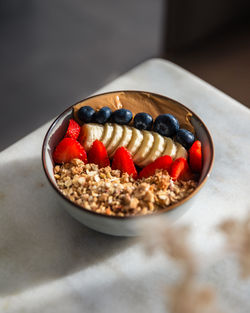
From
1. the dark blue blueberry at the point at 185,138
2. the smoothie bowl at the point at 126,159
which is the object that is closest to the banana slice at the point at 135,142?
the smoothie bowl at the point at 126,159

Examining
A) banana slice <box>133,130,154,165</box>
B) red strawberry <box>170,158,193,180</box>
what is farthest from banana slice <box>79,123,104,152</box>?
red strawberry <box>170,158,193,180</box>

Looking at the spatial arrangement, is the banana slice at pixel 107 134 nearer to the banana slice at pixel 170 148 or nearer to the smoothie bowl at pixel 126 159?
the smoothie bowl at pixel 126 159

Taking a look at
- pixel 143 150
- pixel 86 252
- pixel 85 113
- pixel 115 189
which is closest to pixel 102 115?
pixel 85 113

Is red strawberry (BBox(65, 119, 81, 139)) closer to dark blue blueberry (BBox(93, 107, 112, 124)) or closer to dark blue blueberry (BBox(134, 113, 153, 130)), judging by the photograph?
dark blue blueberry (BBox(93, 107, 112, 124))

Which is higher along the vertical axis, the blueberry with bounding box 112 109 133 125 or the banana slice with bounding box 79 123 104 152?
the blueberry with bounding box 112 109 133 125

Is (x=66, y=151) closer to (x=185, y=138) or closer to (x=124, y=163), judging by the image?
(x=124, y=163)

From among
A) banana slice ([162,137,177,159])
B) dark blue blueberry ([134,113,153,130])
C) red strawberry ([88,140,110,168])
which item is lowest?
red strawberry ([88,140,110,168])
